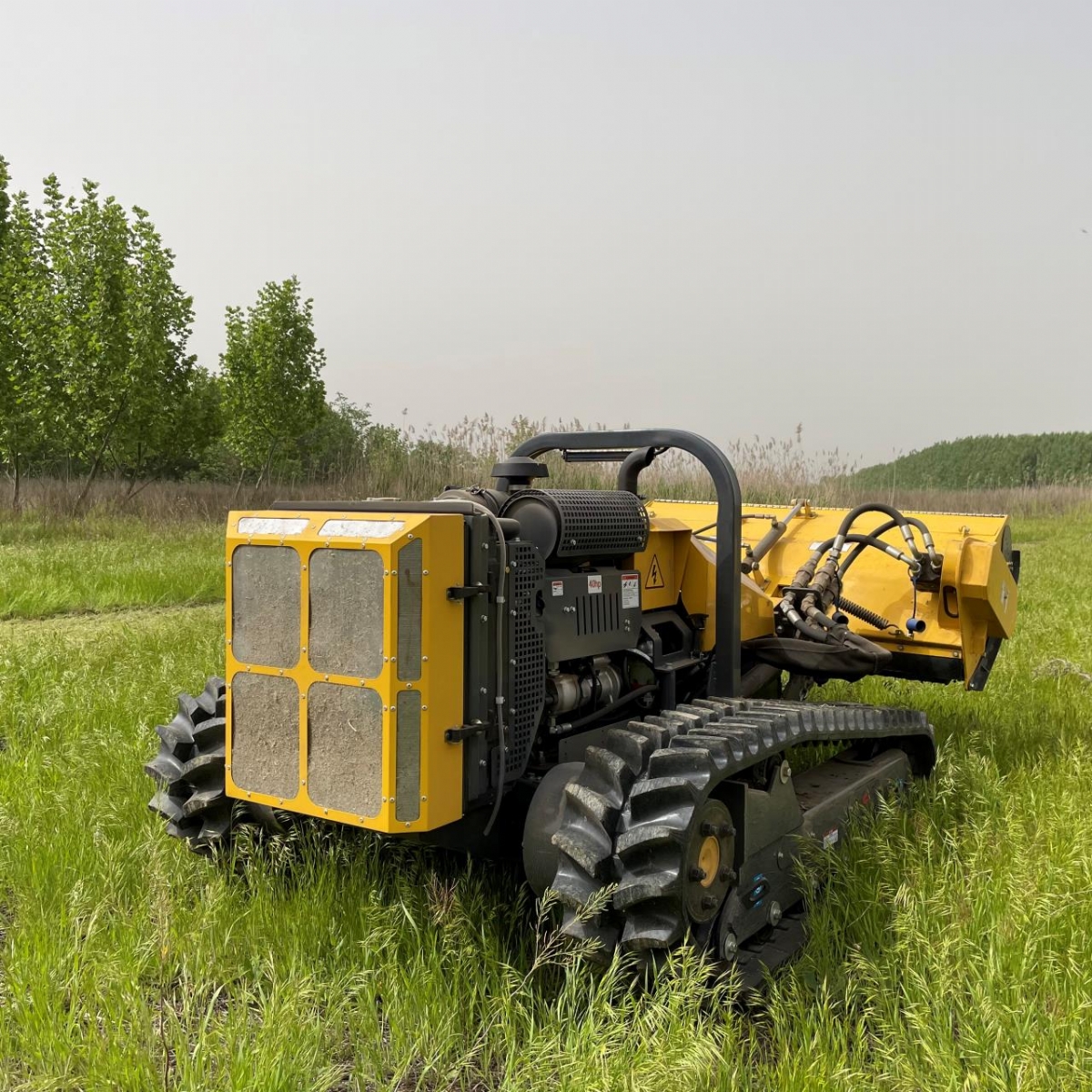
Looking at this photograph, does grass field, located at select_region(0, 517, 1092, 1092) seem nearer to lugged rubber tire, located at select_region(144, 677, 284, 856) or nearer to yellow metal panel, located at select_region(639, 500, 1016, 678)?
lugged rubber tire, located at select_region(144, 677, 284, 856)

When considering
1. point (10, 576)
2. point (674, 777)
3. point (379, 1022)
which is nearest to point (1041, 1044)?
point (674, 777)

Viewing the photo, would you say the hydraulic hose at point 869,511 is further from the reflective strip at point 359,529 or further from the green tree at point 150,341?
the green tree at point 150,341

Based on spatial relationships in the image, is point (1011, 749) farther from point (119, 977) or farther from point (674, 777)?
point (119, 977)

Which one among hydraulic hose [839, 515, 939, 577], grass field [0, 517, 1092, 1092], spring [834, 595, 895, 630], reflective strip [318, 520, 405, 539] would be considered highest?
reflective strip [318, 520, 405, 539]

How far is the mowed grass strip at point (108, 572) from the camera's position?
973 cm

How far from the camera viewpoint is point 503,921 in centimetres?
341

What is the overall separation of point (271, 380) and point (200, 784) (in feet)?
71.7

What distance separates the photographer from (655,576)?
4.14 meters

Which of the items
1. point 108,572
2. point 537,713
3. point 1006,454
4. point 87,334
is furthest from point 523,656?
point 1006,454

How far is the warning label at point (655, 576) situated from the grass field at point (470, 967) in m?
1.27

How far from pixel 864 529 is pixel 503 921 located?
3.92 metres

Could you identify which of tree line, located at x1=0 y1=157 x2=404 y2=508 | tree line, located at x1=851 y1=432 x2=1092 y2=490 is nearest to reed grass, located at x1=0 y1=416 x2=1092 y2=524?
tree line, located at x1=0 y1=157 x2=404 y2=508

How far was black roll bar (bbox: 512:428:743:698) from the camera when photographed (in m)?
3.79

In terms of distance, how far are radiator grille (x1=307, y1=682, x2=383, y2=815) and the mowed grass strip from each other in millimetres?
7611
